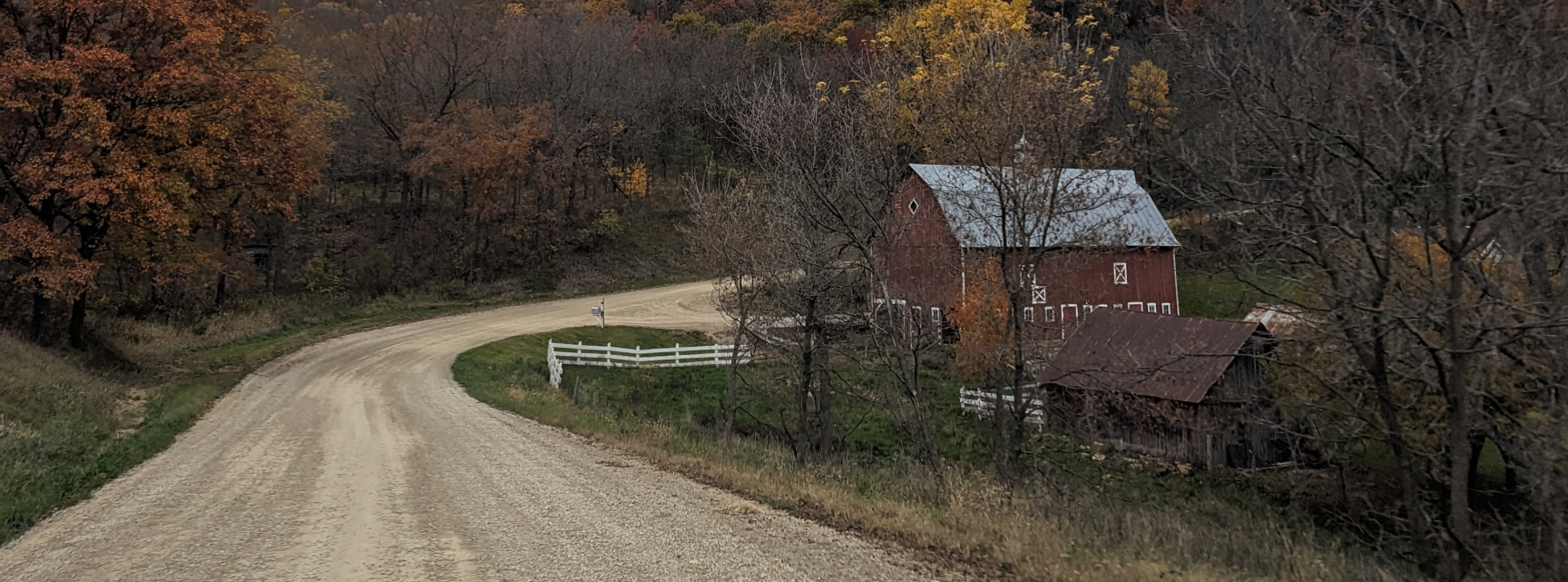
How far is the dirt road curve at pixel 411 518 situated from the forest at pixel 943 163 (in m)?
3.80

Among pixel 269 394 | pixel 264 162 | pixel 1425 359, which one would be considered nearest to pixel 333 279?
pixel 264 162

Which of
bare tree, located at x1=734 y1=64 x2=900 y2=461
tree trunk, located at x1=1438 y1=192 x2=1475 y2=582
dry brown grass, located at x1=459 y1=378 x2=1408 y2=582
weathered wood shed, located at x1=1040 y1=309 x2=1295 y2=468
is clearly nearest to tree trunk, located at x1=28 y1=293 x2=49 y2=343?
dry brown grass, located at x1=459 y1=378 x2=1408 y2=582

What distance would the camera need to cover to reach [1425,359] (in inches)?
316

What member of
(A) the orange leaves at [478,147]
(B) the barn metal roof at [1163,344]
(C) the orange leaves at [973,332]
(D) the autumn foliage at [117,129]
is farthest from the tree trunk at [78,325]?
(B) the barn metal roof at [1163,344]

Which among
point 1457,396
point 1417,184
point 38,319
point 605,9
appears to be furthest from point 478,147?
point 605,9

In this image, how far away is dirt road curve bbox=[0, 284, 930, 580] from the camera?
19.6 ft

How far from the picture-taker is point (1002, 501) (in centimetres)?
780

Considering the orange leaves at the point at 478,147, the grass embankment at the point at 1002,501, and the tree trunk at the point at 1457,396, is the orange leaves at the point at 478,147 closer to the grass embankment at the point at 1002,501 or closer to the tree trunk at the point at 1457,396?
the grass embankment at the point at 1002,501

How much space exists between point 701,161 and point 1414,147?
43.1 meters

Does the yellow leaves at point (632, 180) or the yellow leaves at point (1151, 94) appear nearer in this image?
the yellow leaves at point (1151, 94)

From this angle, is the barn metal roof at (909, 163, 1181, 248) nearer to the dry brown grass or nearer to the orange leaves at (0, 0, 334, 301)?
the dry brown grass

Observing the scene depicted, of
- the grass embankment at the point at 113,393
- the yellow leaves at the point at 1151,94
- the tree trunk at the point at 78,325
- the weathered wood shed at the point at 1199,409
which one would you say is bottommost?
the weathered wood shed at the point at 1199,409

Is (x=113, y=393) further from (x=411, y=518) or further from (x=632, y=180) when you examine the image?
(x=632, y=180)

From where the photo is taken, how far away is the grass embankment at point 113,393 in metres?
9.11
